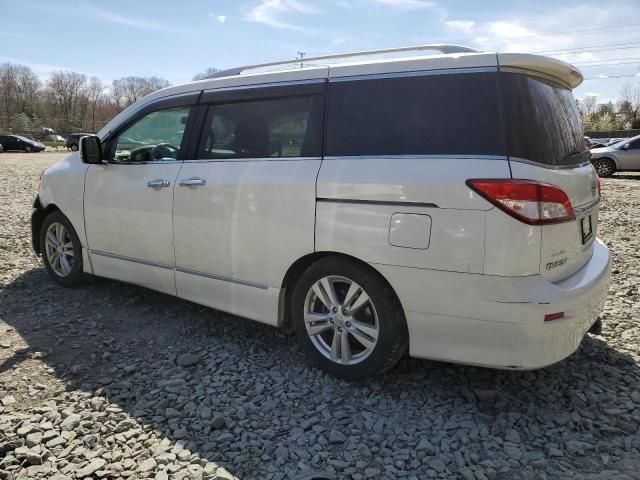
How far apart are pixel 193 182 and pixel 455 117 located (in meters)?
1.94

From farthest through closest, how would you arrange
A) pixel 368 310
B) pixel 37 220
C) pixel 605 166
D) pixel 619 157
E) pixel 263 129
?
pixel 605 166, pixel 619 157, pixel 37 220, pixel 263 129, pixel 368 310

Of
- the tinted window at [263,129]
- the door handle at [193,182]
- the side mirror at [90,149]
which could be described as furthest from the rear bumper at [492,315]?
the side mirror at [90,149]

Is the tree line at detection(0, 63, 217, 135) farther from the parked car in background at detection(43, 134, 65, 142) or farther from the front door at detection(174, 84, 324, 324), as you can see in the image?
the front door at detection(174, 84, 324, 324)

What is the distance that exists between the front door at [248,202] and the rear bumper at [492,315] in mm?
779

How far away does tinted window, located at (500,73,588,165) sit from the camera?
2.66 metres

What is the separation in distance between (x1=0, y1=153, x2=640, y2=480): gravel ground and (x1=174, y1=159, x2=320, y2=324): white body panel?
44cm

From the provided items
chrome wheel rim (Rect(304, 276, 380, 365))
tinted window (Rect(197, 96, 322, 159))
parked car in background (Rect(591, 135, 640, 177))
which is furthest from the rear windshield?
parked car in background (Rect(591, 135, 640, 177))

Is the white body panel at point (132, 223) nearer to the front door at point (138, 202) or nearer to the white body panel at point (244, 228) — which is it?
the front door at point (138, 202)

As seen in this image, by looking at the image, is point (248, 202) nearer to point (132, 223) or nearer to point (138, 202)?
point (138, 202)

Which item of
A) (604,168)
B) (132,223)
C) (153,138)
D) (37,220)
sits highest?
(153,138)

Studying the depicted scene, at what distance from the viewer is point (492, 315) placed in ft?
8.76

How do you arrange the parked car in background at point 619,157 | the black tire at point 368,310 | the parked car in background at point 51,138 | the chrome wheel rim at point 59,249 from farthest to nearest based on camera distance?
the parked car in background at point 51,138, the parked car in background at point 619,157, the chrome wheel rim at point 59,249, the black tire at point 368,310

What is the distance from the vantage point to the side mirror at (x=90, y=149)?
14.6ft

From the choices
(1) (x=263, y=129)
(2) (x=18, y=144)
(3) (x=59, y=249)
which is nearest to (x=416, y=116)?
(1) (x=263, y=129)
